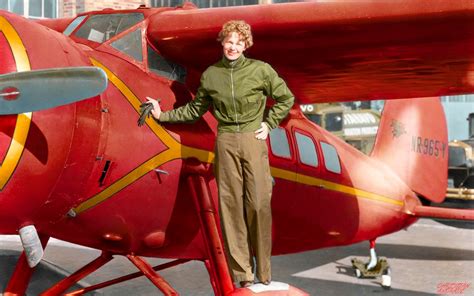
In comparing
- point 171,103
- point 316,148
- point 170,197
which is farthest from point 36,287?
point 316,148

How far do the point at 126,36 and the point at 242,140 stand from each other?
138cm

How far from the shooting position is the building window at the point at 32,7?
15445 mm

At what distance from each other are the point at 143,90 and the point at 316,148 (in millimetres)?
2381

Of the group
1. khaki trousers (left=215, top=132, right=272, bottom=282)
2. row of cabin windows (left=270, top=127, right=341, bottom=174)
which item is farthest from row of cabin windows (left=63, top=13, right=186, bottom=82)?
row of cabin windows (left=270, top=127, right=341, bottom=174)

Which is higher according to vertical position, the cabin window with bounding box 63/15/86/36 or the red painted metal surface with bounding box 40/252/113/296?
the cabin window with bounding box 63/15/86/36

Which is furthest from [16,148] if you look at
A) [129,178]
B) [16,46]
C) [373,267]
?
[373,267]

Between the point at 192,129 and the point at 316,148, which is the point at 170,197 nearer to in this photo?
the point at 192,129

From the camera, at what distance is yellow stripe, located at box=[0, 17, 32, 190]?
3.74 metres

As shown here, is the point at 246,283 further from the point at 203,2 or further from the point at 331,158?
the point at 203,2

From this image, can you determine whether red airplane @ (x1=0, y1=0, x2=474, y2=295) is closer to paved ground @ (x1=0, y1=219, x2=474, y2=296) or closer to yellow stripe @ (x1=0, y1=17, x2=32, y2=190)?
yellow stripe @ (x1=0, y1=17, x2=32, y2=190)

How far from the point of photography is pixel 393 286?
27.1 ft

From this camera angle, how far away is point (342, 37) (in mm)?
4738

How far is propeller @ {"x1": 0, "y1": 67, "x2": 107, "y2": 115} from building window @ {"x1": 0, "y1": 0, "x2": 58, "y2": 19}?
1244 centimetres

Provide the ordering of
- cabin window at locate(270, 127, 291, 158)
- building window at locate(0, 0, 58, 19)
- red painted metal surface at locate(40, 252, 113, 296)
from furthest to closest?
building window at locate(0, 0, 58, 19), cabin window at locate(270, 127, 291, 158), red painted metal surface at locate(40, 252, 113, 296)
